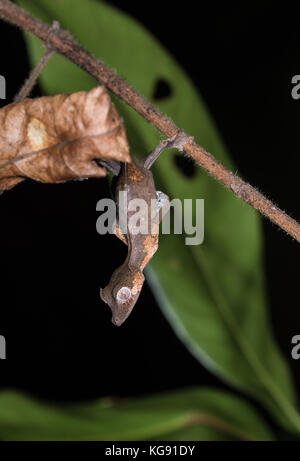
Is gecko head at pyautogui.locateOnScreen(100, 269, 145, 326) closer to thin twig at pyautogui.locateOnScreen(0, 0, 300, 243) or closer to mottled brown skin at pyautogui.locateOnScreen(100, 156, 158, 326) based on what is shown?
mottled brown skin at pyautogui.locateOnScreen(100, 156, 158, 326)

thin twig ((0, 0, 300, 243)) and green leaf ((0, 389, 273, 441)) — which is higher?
thin twig ((0, 0, 300, 243))

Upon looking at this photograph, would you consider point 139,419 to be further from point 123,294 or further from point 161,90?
point 161,90

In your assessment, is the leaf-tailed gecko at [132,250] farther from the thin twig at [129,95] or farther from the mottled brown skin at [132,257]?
the thin twig at [129,95]

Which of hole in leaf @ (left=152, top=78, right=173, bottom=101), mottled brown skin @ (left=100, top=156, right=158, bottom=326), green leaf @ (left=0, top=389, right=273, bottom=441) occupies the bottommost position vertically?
green leaf @ (left=0, top=389, right=273, bottom=441)

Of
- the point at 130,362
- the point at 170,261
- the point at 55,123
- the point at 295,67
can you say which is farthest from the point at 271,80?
the point at 55,123

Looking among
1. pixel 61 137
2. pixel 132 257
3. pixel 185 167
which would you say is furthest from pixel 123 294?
pixel 185 167

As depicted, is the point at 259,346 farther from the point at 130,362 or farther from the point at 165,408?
the point at 130,362

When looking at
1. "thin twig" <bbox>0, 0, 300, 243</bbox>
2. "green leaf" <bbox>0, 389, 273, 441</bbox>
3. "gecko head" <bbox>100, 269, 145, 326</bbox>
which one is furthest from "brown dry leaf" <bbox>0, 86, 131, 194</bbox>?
"green leaf" <bbox>0, 389, 273, 441</bbox>
